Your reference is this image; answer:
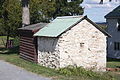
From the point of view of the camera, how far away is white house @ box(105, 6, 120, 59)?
46194 millimetres

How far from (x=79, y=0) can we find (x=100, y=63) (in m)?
32.5

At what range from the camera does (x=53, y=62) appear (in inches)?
958

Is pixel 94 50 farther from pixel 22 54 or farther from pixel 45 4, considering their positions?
pixel 45 4

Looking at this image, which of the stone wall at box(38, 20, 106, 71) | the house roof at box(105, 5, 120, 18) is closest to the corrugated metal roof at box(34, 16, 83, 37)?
the stone wall at box(38, 20, 106, 71)

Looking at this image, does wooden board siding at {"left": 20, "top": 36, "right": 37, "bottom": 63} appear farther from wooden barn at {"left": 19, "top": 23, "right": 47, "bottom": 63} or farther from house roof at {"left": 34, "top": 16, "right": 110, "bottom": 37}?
house roof at {"left": 34, "top": 16, "right": 110, "bottom": 37}

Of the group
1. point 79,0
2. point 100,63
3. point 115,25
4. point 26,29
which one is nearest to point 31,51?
point 26,29

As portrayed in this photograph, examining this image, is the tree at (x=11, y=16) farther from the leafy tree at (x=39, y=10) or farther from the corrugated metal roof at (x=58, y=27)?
the corrugated metal roof at (x=58, y=27)

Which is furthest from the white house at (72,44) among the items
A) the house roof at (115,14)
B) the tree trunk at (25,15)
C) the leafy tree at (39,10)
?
the house roof at (115,14)

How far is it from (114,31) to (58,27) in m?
23.2

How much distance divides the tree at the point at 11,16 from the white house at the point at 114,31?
38.9ft

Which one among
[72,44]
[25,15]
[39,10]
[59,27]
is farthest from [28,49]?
[39,10]

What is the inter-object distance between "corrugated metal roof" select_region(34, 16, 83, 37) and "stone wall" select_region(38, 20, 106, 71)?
33 centimetres

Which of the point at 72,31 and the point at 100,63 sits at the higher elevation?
the point at 72,31

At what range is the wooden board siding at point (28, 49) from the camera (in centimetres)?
2705
